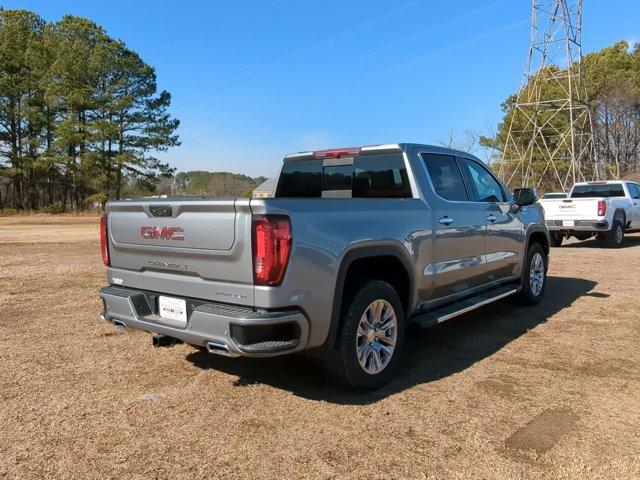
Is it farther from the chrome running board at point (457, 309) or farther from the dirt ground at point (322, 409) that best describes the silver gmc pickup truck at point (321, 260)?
the dirt ground at point (322, 409)

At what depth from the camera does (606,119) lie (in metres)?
43.1

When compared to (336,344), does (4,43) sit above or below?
above

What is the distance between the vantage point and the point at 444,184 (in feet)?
16.6

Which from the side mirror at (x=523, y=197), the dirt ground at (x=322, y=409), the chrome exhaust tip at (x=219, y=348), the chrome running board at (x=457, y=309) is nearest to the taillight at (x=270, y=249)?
the chrome exhaust tip at (x=219, y=348)

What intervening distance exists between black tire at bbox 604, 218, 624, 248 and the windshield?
144cm

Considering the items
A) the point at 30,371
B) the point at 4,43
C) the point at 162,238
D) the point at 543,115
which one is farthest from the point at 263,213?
the point at 4,43

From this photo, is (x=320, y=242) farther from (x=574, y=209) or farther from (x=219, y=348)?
(x=574, y=209)

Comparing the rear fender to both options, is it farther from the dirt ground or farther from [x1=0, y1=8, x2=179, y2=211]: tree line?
[x1=0, y1=8, x2=179, y2=211]: tree line

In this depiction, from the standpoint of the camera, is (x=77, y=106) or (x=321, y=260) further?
(x=77, y=106)

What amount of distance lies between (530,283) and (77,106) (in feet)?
135

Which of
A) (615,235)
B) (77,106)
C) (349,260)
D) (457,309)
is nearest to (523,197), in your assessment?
(457,309)

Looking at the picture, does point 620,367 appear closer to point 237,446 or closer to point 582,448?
point 582,448

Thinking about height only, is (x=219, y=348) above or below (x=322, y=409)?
above

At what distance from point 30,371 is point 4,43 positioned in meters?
46.2
